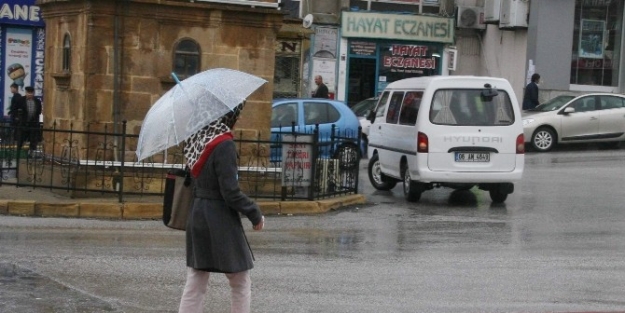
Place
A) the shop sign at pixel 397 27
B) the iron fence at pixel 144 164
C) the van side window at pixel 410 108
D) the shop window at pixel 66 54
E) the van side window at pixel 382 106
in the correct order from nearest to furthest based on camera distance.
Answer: the iron fence at pixel 144 164 → the van side window at pixel 410 108 → the shop window at pixel 66 54 → the van side window at pixel 382 106 → the shop sign at pixel 397 27

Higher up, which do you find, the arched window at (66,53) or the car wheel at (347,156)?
the arched window at (66,53)

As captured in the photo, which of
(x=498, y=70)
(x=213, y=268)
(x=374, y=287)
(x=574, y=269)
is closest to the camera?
(x=213, y=268)

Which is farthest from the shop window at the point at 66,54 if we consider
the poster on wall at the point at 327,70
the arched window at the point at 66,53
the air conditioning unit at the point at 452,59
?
the air conditioning unit at the point at 452,59

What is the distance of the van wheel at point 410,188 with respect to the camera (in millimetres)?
17891

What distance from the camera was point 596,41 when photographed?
3472 centimetres

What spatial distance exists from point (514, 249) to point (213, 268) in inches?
252

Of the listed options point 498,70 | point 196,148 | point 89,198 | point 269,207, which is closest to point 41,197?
point 89,198

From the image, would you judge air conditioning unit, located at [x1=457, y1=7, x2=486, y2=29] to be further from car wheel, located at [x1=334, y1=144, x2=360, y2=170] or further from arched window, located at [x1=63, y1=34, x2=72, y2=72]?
arched window, located at [x1=63, y1=34, x2=72, y2=72]

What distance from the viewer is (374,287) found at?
10.3 m

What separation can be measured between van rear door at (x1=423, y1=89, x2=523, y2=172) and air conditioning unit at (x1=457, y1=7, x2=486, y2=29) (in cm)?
1987

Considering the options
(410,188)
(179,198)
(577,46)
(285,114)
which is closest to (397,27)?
(577,46)

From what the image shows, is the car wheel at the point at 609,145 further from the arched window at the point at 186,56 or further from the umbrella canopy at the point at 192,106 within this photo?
the umbrella canopy at the point at 192,106

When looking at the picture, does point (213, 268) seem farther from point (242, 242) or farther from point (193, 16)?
point (193, 16)

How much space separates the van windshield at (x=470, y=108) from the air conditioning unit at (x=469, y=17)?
65.0 ft
